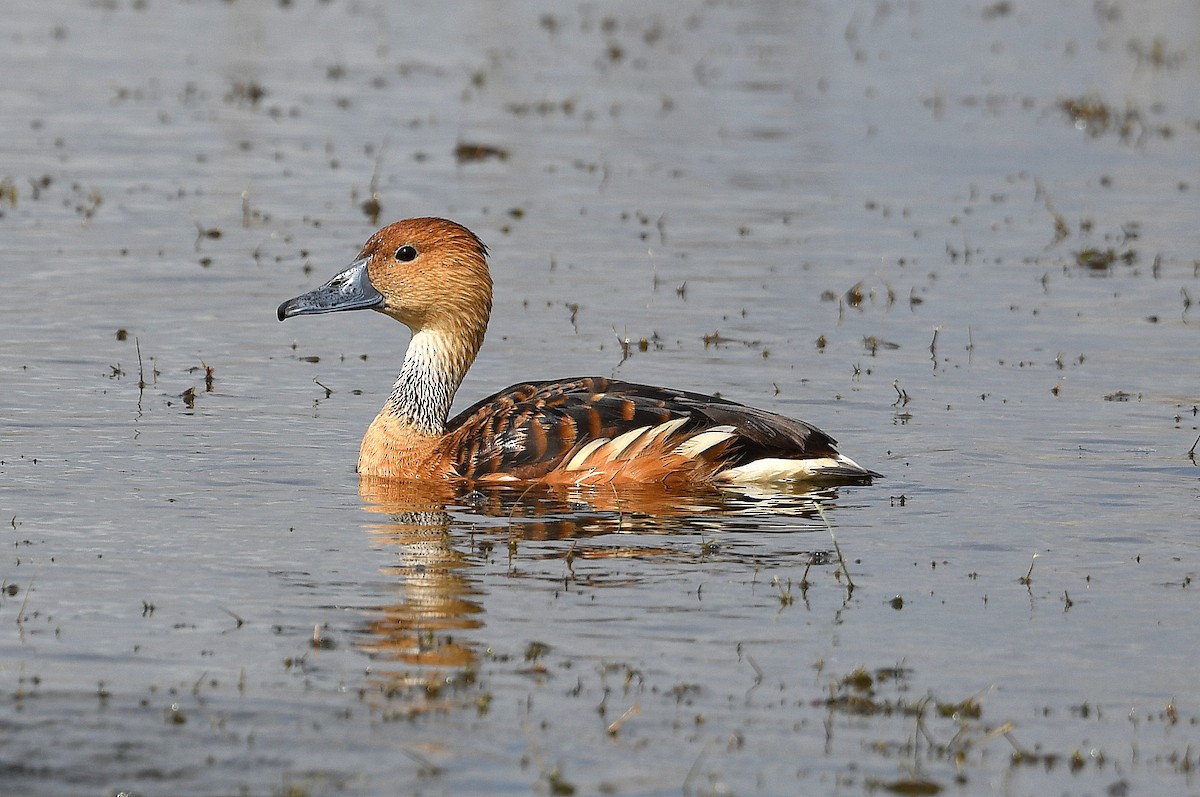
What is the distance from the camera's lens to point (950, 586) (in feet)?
33.9

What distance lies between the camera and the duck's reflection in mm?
9078

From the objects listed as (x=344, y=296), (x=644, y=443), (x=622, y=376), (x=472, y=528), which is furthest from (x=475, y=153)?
(x=472, y=528)

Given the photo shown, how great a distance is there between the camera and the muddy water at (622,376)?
26.8 ft

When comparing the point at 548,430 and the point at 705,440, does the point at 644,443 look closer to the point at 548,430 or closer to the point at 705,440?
the point at 705,440

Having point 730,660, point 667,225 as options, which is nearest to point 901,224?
point 667,225

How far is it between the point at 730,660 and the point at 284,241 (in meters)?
12.0

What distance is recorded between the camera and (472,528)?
37.6 ft

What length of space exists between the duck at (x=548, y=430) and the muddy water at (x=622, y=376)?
0.93ft

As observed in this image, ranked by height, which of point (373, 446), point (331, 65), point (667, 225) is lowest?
point (373, 446)

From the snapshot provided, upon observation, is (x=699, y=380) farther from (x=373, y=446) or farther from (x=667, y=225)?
(x=667, y=225)

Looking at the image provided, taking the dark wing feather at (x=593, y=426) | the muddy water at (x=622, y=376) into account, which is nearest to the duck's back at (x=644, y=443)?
the dark wing feather at (x=593, y=426)

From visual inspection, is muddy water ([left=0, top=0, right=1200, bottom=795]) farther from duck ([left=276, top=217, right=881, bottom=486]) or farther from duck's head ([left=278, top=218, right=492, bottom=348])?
duck's head ([left=278, top=218, right=492, bottom=348])

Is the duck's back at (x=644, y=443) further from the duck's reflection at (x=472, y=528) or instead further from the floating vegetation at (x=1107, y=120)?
the floating vegetation at (x=1107, y=120)

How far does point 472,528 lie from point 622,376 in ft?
13.9
